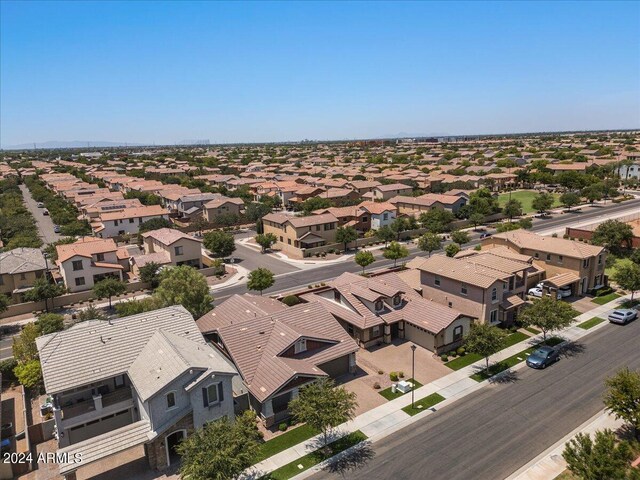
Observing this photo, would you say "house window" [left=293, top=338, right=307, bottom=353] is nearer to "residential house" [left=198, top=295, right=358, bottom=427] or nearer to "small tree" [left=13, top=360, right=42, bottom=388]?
"residential house" [left=198, top=295, right=358, bottom=427]

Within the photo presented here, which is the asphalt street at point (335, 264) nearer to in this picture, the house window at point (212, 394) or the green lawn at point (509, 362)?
the house window at point (212, 394)

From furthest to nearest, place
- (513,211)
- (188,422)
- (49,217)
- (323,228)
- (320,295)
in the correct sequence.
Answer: (49,217)
(513,211)
(323,228)
(320,295)
(188,422)

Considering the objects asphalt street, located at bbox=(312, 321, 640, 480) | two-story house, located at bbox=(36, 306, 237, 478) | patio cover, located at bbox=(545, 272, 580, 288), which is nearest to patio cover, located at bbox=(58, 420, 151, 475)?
two-story house, located at bbox=(36, 306, 237, 478)

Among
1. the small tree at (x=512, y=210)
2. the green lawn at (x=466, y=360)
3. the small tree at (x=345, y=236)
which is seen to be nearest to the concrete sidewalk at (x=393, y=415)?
the green lawn at (x=466, y=360)

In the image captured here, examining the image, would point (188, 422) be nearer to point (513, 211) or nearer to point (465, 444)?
point (465, 444)

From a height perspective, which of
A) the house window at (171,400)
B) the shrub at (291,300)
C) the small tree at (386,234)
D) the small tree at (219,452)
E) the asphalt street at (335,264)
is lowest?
the asphalt street at (335,264)

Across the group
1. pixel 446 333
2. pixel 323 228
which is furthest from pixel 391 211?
pixel 446 333

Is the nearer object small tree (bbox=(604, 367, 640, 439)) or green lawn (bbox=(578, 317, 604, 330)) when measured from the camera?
small tree (bbox=(604, 367, 640, 439))
